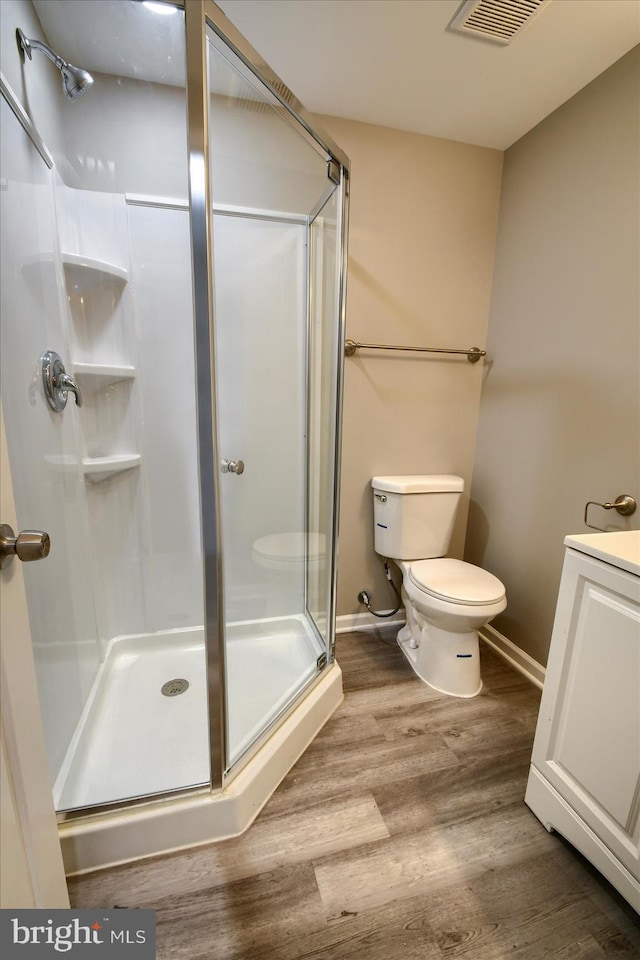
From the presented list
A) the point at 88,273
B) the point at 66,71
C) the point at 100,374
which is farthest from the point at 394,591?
the point at 66,71

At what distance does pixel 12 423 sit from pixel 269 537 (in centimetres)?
104

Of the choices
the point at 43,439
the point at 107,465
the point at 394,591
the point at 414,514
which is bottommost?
the point at 394,591

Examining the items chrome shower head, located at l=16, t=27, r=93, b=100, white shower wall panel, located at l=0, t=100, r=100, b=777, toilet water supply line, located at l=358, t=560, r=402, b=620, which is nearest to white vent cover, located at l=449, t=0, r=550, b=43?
chrome shower head, located at l=16, t=27, r=93, b=100

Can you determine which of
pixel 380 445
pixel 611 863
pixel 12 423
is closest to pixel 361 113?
pixel 380 445

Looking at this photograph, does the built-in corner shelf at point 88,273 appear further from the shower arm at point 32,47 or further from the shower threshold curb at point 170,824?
the shower threshold curb at point 170,824

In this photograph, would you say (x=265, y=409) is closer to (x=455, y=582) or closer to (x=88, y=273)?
(x=88, y=273)

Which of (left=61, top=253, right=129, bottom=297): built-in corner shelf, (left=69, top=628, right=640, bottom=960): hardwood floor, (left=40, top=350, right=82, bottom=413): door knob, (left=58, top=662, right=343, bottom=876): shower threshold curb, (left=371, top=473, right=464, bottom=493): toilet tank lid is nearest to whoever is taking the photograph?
(left=69, top=628, right=640, bottom=960): hardwood floor

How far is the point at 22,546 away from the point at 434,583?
4.56 feet

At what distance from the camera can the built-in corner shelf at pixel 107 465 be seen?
4.61 ft

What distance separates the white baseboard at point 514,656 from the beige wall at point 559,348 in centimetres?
5

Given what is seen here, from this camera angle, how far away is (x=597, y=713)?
36.8 inches

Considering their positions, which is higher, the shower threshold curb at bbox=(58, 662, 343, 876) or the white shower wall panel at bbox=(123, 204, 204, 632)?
the white shower wall panel at bbox=(123, 204, 204, 632)

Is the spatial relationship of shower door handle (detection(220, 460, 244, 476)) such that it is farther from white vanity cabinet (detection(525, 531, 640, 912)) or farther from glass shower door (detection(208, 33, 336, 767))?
white vanity cabinet (detection(525, 531, 640, 912))

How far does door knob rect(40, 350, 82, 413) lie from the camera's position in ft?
3.55
